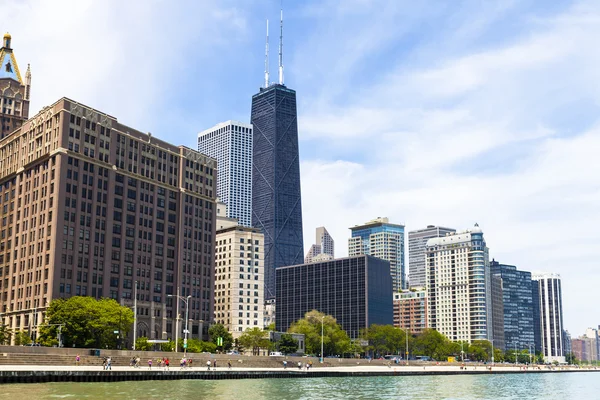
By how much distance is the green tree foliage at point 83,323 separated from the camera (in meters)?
153

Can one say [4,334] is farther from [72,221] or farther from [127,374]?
[127,374]

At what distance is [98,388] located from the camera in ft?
296

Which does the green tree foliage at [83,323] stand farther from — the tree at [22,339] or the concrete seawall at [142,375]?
the concrete seawall at [142,375]

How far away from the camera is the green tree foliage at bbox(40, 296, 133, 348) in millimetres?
152750

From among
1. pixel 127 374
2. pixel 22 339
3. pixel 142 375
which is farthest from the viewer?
pixel 22 339

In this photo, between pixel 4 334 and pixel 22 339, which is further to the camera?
pixel 4 334

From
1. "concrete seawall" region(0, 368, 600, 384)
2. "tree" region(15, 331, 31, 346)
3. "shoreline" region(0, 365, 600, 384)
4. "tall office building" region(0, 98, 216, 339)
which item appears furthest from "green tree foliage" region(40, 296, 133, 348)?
"concrete seawall" region(0, 368, 600, 384)

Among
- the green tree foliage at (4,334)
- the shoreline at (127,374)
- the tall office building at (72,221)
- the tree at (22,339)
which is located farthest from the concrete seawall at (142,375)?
the green tree foliage at (4,334)

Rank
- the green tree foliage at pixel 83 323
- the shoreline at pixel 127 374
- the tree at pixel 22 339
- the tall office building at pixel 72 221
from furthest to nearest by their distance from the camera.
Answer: the tall office building at pixel 72 221 → the tree at pixel 22 339 → the green tree foliage at pixel 83 323 → the shoreline at pixel 127 374

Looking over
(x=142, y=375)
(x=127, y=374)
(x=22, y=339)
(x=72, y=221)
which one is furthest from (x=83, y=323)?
(x=127, y=374)

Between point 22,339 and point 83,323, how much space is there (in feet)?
64.7

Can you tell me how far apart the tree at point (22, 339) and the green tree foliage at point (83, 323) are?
7.10 metres

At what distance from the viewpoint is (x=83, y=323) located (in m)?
153

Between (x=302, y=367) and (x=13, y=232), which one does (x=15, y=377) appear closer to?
(x=302, y=367)
